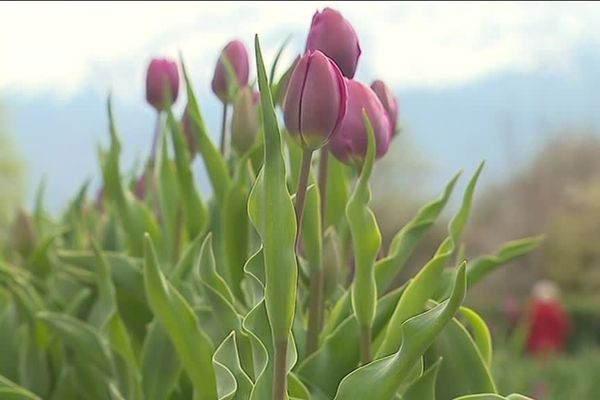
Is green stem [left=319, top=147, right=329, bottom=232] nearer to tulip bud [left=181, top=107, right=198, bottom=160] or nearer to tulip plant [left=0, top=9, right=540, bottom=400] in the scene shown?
tulip plant [left=0, top=9, right=540, bottom=400]

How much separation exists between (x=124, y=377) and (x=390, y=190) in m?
11.1

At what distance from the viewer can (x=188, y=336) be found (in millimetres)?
390

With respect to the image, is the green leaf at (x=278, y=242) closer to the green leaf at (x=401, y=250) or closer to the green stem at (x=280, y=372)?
the green stem at (x=280, y=372)

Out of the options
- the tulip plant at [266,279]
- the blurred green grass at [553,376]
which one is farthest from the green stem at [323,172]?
the blurred green grass at [553,376]

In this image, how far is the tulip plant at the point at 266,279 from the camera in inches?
12.3

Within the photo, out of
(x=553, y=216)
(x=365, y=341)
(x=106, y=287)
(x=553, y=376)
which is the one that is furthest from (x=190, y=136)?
(x=553, y=216)

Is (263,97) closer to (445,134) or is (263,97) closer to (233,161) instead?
(233,161)

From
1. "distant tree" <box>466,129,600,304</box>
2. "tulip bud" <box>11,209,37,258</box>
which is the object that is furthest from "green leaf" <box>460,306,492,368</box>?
"distant tree" <box>466,129,600,304</box>

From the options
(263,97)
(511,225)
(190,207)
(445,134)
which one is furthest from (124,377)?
(445,134)

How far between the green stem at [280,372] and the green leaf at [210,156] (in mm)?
218

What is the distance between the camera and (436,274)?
15.1 inches

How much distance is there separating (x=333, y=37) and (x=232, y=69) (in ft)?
0.57

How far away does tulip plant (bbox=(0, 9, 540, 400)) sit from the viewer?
1.02 feet

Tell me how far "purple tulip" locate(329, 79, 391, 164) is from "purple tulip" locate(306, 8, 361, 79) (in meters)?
0.01
